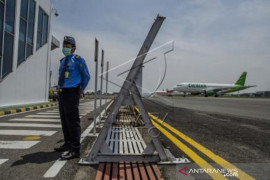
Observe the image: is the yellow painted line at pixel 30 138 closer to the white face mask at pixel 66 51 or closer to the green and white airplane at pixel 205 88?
the white face mask at pixel 66 51

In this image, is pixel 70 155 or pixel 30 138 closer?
pixel 70 155

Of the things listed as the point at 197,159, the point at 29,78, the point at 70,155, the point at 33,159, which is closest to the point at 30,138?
the point at 33,159

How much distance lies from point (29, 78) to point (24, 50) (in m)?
2.01

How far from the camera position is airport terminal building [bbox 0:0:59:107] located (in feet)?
40.6

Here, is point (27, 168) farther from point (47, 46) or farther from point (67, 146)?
point (47, 46)

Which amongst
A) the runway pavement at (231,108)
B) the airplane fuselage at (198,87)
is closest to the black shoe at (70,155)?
the runway pavement at (231,108)

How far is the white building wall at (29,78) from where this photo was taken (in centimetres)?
1302

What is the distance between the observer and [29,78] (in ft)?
52.5

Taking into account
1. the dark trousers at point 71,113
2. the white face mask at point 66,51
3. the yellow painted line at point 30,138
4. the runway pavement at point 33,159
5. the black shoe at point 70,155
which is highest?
the white face mask at point 66,51

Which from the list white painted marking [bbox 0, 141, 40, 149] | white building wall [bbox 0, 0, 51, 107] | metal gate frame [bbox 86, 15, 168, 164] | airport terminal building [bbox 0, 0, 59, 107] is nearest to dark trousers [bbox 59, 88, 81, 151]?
metal gate frame [bbox 86, 15, 168, 164]

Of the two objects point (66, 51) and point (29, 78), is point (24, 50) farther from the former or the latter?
point (66, 51)

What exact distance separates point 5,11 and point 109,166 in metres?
12.0

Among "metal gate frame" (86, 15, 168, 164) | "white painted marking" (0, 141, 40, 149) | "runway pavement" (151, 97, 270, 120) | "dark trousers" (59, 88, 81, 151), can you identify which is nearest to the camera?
"metal gate frame" (86, 15, 168, 164)

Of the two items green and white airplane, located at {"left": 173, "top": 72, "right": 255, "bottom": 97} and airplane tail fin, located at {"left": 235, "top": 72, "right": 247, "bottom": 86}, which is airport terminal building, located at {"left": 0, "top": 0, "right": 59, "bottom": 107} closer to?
green and white airplane, located at {"left": 173, "top": 72, "right": 255, "bottom": 97}
